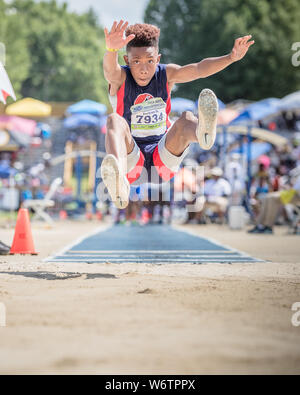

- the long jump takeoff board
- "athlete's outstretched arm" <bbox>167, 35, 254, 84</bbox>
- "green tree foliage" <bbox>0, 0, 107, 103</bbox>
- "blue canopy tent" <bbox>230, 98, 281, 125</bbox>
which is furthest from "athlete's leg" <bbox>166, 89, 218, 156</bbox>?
"green tree foliage" <bbox>0, 0, 107, 103</bbox>

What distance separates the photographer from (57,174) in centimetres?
2855

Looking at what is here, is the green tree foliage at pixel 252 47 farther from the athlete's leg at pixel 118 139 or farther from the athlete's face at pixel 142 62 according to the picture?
the athlete's leg at pixel 118 139

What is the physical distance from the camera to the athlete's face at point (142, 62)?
5.81 meters

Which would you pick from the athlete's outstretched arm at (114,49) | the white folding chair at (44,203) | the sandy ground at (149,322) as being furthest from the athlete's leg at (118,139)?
the white folding chair at (44,203)

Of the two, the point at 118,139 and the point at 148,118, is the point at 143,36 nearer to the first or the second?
the point at 148,118

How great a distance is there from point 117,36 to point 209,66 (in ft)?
3.05

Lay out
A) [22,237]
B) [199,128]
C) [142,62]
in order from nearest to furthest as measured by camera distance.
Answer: [199,128] → [142,62] → [22,237]

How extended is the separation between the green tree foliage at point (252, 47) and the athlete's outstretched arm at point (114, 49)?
36.0m

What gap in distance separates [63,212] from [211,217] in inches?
196

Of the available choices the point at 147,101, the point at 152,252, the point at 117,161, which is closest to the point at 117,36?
the point at 147,101

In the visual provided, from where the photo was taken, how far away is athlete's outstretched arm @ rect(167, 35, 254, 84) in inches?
220

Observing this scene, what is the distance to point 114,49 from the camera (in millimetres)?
5398

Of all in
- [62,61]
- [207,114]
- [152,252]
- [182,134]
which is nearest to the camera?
[207,114]
